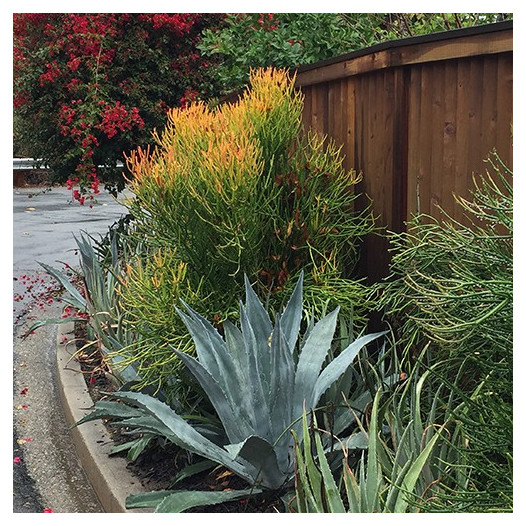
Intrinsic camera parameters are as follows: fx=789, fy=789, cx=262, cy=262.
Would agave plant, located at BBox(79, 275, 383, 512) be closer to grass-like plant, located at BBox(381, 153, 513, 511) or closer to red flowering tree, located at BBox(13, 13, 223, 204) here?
grass-like plant, located at BBox(381, 153, 513, 511)

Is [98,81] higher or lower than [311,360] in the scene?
higher

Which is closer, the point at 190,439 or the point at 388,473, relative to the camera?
the point at 388,473

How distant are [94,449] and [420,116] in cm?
257

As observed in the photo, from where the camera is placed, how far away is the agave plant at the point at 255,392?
344 centimetres

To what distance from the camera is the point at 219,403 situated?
3.56m

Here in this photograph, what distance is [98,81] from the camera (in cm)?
823

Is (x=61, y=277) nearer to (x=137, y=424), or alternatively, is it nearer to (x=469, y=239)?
(x=137, y=424)

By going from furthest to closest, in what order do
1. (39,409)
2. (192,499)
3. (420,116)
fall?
1. (39,409)
2. (420,116)
3. (192,499)

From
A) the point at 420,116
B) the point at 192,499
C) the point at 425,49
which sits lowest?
the point at 192,499

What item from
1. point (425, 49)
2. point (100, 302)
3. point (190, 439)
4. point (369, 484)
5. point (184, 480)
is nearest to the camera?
point (369, 484)

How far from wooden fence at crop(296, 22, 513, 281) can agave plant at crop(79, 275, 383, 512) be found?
101 centimetres

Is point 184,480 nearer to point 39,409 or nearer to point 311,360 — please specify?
point 311,360

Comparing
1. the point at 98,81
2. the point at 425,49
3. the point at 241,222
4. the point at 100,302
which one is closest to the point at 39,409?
the point at 100,302

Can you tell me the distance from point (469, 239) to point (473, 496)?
4.01 ft
